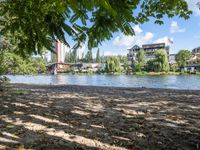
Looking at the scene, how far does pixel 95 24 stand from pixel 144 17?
3965 mm

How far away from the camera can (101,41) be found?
564 centimetres

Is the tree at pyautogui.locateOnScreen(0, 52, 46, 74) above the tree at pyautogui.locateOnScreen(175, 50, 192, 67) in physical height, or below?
below

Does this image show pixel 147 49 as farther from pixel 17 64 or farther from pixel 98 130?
pixel 98 130

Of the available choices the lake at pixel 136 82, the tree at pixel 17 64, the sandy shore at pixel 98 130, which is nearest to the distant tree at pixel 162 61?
the lake at pixel 136 82

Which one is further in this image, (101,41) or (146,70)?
(146,70)

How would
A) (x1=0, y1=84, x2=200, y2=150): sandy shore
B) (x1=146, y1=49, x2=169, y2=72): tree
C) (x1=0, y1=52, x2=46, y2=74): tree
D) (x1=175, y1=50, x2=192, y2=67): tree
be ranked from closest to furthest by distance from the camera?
(x1=0, y1=84, x2=200, y2=150): sandy shore
(x1=0, y1=52, x2=46, y2=74): tree
(x1=146, y1=49, x2=169, y2=72): tree
(x1=175, y1=50, x2=192, y2=67): tree

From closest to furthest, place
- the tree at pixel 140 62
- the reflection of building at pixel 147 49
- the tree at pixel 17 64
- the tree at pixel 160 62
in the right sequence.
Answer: the tree at pixel 17 64 → the tree at pixel 160 62 → the tree at pixel 140 62 → the reflection of building at pixel 147 49

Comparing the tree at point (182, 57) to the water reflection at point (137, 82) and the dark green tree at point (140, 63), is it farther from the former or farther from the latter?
the water reflection at point (137, 82)

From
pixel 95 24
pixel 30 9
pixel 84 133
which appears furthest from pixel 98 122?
pixel 30 9

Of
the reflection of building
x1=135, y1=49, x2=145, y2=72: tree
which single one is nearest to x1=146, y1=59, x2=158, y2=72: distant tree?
x1=135, y1=49, x2=145, y2=72: tree

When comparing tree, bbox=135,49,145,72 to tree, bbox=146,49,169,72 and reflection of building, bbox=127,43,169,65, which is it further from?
reflection of building, bbox=127,43,169,65

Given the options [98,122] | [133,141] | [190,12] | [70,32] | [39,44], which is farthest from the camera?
[190,12]

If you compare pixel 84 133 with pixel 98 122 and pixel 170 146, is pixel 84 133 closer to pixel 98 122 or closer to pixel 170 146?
pixel 98 122

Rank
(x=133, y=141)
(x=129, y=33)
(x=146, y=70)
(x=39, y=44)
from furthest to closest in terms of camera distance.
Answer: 1. (x=146, y=70)
2. (x=39, y=44)
3. (x=133, y=141)
4. (x=129, y=33)
